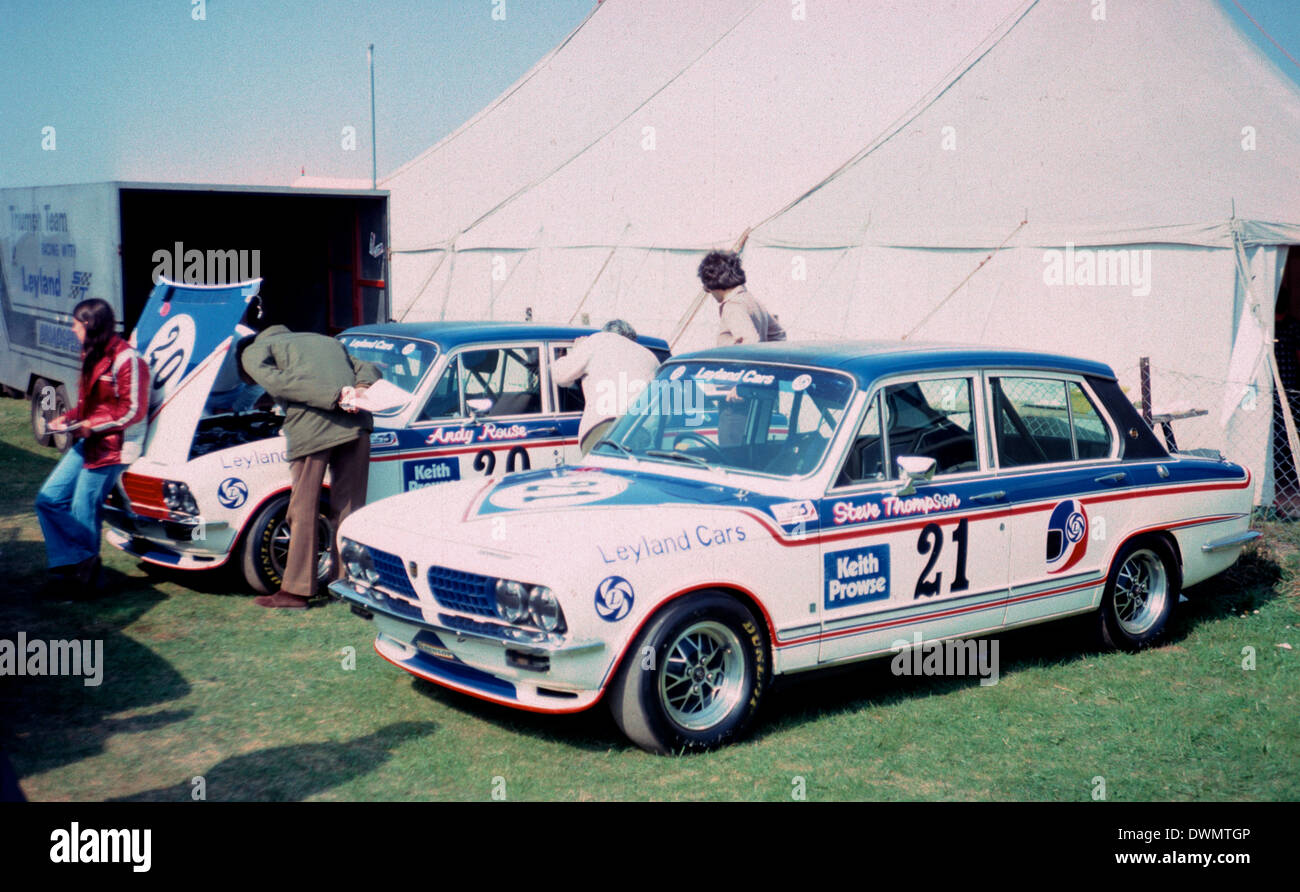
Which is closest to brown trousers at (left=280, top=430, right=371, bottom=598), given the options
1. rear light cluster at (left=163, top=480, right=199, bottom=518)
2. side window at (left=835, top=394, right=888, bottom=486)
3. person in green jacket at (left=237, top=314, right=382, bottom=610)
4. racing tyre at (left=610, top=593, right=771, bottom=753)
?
person in green jacket at (left=237, top=314, right=382, bottom=610)

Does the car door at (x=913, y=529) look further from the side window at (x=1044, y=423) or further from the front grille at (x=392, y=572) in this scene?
the front grille at (x=392, y=572)

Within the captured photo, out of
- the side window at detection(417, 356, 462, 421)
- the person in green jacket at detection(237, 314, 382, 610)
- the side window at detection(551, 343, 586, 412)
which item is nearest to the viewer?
the person in green jacket at detection(237, 314, 382, 610)

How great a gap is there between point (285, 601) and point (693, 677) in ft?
10.2

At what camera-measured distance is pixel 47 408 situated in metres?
12.8

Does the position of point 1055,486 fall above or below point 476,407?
below

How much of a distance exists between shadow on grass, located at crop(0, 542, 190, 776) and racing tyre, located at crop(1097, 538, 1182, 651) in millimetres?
4546

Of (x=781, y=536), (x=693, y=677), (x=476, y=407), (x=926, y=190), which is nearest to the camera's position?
(x=693, y=677)

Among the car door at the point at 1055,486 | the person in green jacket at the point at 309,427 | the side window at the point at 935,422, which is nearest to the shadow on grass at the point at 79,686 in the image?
the person in green jacket at the point at 309,427

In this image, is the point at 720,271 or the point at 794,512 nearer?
the point at 794,512

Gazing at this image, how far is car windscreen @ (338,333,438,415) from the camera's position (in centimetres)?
762

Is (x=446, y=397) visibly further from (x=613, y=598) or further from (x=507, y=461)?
(x=613, y=598)

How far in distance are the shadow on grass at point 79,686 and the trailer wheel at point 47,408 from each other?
18.9 feet

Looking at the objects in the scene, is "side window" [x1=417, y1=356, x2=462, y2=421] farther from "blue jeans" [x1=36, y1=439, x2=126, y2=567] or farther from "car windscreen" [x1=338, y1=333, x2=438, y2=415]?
"blue jeans" [x1=36, y1=439, x2=126, y2=567]

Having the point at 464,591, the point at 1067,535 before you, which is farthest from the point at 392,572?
the point at 1067,535
